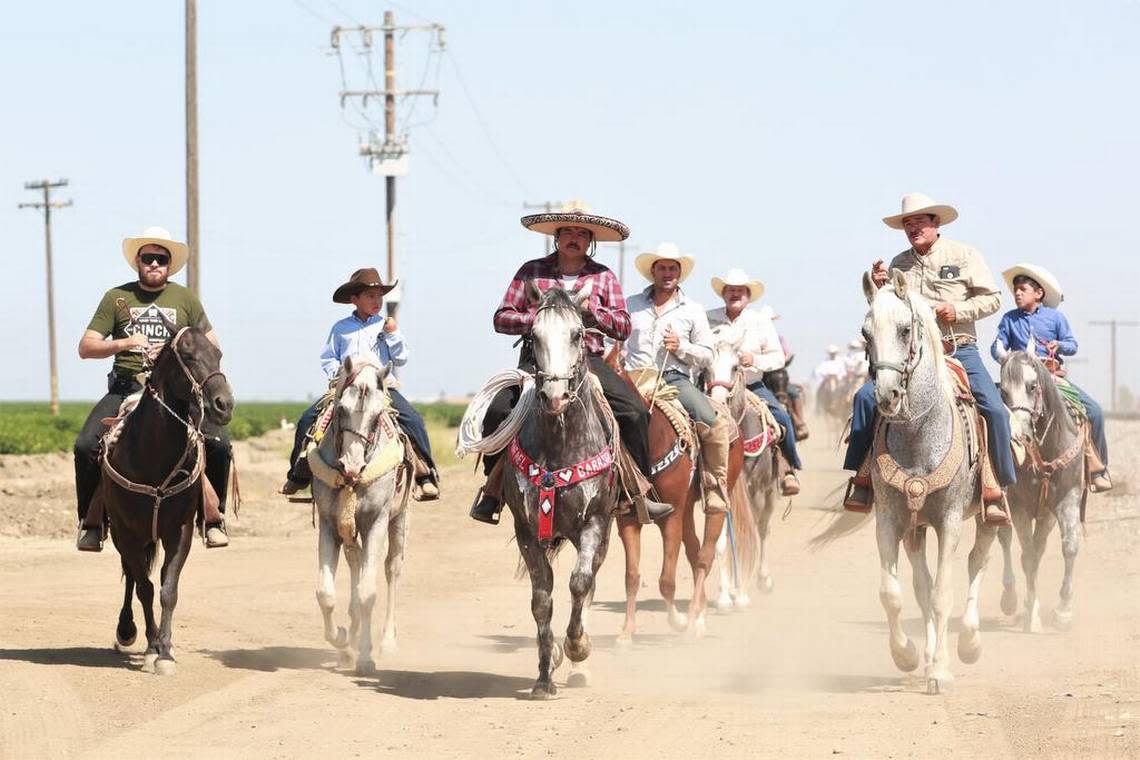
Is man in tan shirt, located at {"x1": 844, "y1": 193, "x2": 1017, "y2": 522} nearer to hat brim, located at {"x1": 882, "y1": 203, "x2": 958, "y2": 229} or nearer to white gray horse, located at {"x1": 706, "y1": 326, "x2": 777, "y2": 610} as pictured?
hat brim, located at {"x1": 882, "y1": 203, "x2": 958, "y2": 229}

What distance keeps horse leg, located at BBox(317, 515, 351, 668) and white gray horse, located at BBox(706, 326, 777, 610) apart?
3.96m

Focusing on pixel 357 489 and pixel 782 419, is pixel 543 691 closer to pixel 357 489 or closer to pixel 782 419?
pixel 357 489

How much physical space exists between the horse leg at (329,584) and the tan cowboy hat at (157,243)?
7.31 ft

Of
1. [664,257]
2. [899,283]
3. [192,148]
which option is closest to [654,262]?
[664,257]

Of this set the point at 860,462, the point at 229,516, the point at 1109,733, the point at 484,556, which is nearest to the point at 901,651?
the point at 860,462

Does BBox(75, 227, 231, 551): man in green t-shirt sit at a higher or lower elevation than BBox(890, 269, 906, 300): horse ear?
lower

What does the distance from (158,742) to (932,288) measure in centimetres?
642

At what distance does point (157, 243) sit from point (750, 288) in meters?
8.06

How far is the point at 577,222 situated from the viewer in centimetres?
1262

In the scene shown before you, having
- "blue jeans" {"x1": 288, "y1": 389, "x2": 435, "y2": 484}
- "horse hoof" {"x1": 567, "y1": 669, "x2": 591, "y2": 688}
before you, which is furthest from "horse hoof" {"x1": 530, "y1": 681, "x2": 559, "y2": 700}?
"blue jeans" {"x1": 288, "y1": 389, "x2": 435, "y2": 484}

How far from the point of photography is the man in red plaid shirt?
12.2 meters

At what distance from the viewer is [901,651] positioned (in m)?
12.3

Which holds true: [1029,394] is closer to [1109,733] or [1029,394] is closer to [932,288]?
[932,288]

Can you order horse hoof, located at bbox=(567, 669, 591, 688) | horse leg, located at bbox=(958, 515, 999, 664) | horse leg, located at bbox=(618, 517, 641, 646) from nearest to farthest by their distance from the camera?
horse hoof, located at bbox=(567, 669, 591, 688) → horse leg, located at bbox=(958, 515, 999, 664) → horse leg, located at bbox=(618, 517, 641, 646)
